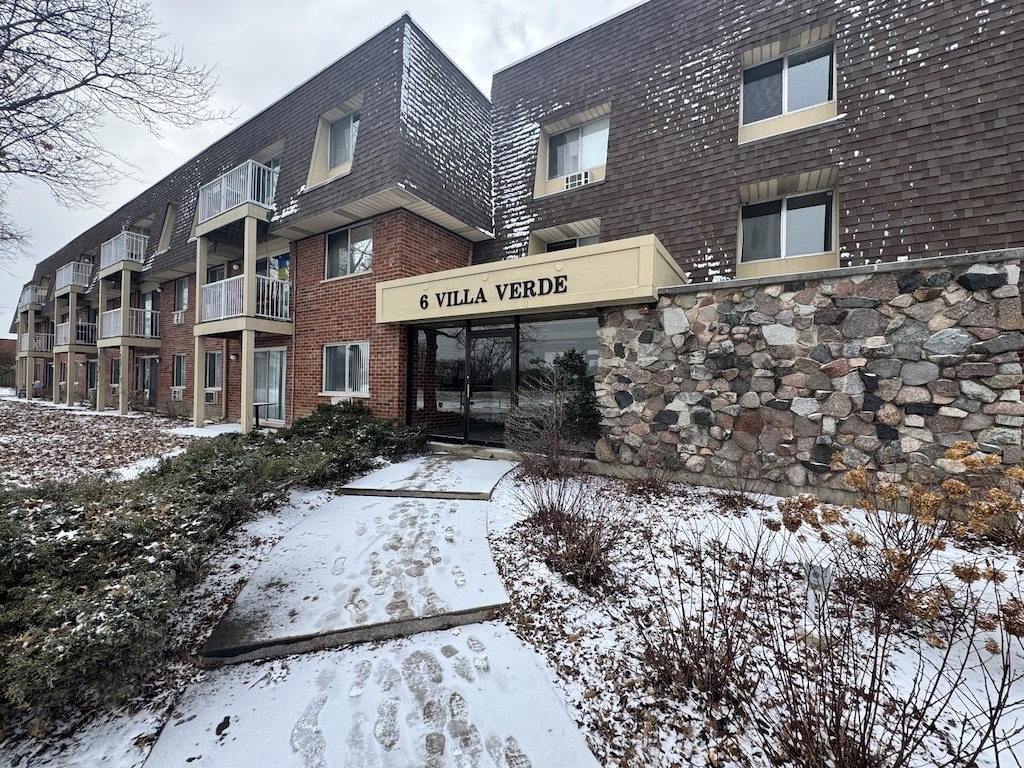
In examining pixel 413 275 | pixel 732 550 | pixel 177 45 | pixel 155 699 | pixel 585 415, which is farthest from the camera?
pixel 413 275

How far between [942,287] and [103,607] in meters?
8.08

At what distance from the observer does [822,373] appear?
17.4ft

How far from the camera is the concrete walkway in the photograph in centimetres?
210

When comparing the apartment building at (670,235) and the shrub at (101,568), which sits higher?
the apartment building at (670,235)

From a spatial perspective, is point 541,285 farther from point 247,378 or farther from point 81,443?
point 81,443

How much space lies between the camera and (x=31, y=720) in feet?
7.11

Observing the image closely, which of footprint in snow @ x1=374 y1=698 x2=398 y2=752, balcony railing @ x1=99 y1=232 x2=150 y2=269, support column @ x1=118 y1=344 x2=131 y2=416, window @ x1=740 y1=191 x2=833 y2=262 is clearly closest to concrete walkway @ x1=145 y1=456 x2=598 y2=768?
footprint in snow @ x1=374 y1=698 x2=398 y2=752

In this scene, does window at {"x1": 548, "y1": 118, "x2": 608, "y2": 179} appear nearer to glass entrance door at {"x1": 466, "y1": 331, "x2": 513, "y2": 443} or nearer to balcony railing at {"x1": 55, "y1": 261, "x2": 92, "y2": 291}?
glass entrance door at {"x1": 466, "y1": 331, "x2": 513, "y2": 443}

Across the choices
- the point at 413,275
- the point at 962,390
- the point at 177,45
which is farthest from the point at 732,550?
the point at 177,45

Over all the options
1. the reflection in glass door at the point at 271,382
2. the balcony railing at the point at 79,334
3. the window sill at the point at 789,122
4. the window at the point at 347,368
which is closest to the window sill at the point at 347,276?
the window at the point at 347,368

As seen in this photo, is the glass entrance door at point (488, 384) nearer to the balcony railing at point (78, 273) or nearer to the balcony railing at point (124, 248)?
the balcony railing at point (124, 248)

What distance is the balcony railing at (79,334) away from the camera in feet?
64.6

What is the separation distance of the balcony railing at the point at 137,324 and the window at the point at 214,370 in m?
4.24

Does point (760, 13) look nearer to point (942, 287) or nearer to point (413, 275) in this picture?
point (942, 287)
